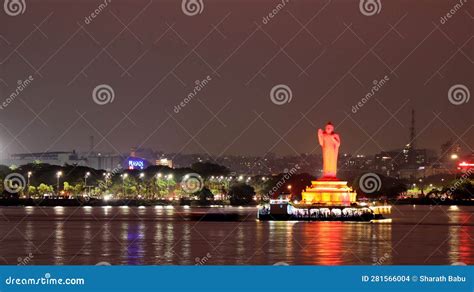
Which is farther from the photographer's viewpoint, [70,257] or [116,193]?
[116,193]

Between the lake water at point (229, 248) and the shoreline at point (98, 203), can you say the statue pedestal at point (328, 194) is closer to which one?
the lake water at point (229, 248)

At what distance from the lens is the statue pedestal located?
76.9 metres

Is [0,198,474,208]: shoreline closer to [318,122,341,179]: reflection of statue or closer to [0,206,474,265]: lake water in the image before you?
[318,122,341,179]: reflection of statue

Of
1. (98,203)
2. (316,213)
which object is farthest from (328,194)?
(98,203)

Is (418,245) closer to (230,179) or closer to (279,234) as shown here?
(279,234)

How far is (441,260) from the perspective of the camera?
31.6m

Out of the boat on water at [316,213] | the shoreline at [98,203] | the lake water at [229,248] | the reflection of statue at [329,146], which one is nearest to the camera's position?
the lake water at [229,248]

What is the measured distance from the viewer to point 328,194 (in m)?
77.1

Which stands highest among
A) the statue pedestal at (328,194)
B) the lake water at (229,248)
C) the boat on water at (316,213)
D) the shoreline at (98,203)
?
the shoreline at (98,203)

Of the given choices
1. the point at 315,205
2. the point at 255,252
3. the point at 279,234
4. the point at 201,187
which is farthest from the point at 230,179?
the point at 255,252

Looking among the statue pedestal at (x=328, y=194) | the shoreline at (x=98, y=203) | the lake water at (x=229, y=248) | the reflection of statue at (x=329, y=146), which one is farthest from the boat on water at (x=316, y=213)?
the shoreline at (x=98, y=203)

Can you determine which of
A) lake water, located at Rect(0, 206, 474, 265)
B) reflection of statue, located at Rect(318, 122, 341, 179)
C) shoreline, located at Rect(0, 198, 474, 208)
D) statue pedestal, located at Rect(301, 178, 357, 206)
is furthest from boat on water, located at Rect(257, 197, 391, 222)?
shoreline, located at Rect(0, 198, 474, 208)

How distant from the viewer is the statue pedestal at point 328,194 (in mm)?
76875
